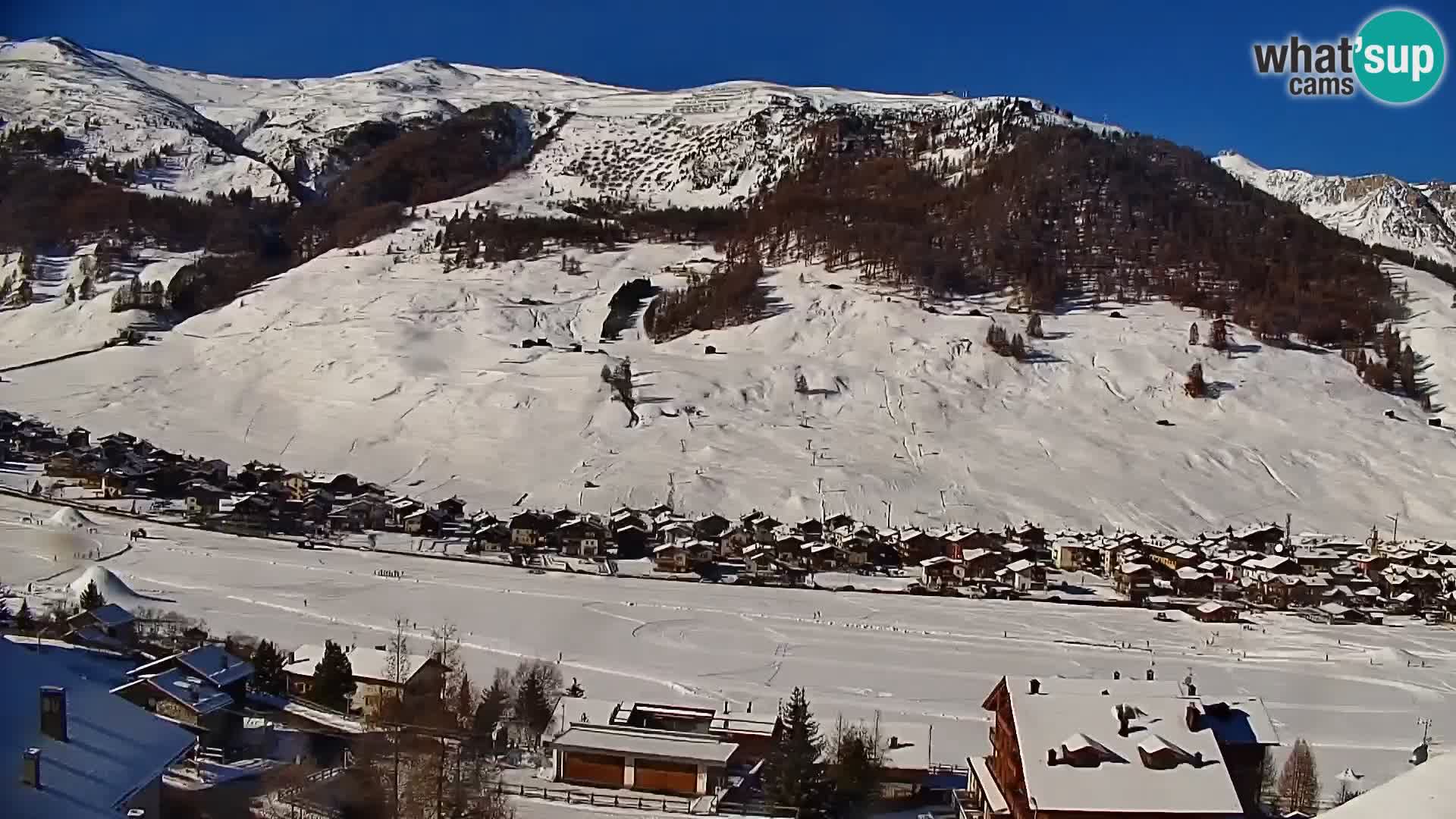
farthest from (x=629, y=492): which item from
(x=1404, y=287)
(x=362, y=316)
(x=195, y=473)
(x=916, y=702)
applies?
(x=1404, y=287)

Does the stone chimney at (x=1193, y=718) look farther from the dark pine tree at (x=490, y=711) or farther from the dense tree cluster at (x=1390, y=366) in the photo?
the dense tree cluster at (x=1390, y=366)

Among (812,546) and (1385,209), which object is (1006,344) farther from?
(1385,209)

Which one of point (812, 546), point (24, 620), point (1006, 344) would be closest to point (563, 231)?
point (1006, 344)

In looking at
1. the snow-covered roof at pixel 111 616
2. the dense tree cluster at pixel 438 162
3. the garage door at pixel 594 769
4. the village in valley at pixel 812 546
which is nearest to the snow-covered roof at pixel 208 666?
the snow-covered roof at pixel 111 616

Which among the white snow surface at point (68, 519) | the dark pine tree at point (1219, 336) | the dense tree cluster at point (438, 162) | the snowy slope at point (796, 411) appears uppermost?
the dense tree cluster at point (438, 162)

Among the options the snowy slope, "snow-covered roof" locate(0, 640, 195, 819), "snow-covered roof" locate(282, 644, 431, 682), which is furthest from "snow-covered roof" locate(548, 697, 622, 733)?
the snowy slope

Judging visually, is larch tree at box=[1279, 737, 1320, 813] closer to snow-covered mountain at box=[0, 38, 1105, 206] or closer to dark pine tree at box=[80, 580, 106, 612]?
dark pine tree at box=[80, 580, 106, 612]

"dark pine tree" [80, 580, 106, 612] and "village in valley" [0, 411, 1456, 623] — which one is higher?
"village in valley" [0, 411, 1456, 623]

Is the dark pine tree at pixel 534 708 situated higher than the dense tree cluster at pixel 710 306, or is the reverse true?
the dense tree cluster at pixel 710 306
